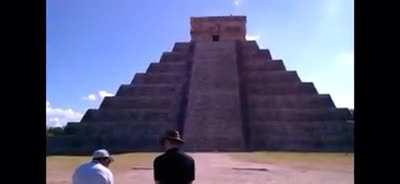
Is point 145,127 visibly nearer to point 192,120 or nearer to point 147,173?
point 192,120

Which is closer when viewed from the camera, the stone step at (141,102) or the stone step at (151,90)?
the stone step at (141,102)

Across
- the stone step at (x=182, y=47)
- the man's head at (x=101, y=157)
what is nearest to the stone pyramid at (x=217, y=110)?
the stone step at (x=182, y=47)

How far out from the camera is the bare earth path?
18.2 metres

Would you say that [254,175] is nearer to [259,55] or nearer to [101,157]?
[101,157]

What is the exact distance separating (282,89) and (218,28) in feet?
35.9

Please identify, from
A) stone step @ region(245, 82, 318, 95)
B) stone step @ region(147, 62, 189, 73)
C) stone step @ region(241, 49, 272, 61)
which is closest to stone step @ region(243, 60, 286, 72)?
stone step @ region(241, 49, 272, 61)

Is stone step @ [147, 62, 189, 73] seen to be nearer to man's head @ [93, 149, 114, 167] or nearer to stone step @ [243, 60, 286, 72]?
stone step @ [243, 60, 286, 72]

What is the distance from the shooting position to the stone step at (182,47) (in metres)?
47.0

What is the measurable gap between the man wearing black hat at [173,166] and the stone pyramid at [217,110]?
1244 inches

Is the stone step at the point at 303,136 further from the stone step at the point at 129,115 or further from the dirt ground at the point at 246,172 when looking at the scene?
the dirt ground at the point at 246,172

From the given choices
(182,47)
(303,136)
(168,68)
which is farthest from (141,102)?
(303,136)

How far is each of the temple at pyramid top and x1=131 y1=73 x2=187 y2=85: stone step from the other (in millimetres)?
7406

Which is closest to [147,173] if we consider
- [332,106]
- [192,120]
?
[192,120]
